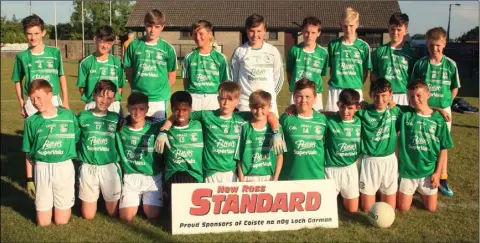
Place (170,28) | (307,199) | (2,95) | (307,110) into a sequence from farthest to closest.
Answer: (170,28)
(2,95)
(307,110)
(307,199)

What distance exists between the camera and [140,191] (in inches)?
201

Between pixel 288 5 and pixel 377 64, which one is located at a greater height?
pixel 288 5

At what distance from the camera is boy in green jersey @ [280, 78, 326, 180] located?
5.05 metres

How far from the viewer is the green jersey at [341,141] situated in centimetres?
516

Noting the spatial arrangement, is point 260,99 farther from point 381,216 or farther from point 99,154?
point 99,154

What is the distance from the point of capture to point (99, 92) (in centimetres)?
500

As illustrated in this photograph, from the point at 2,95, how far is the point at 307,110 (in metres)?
14.0

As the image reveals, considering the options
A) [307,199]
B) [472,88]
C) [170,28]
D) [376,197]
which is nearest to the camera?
[307,199]

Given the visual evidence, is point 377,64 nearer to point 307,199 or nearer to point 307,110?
point 307,110

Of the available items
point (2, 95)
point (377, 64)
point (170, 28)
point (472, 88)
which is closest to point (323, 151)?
point (377, 64)

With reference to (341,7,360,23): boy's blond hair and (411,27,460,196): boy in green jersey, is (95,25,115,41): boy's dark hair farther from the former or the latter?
(411,27,460,196): boy in green jersey

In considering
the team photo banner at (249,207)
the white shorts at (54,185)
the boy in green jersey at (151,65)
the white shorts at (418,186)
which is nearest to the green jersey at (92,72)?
the boy in green jersey at (151,65)

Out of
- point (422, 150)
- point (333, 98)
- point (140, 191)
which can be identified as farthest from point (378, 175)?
point (140, 191)

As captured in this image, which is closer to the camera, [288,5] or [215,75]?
[215,75]
